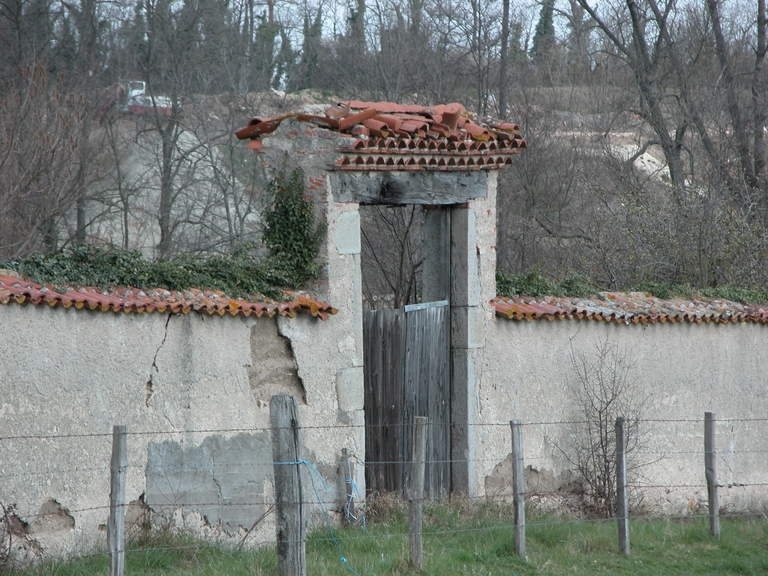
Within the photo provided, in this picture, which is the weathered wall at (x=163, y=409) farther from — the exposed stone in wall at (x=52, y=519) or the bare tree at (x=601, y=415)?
the bare tree at (x=601, y=415)

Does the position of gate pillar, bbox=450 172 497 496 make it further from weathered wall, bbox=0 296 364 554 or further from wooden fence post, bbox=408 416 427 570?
wooden fence post, bbox=408 416 427 570

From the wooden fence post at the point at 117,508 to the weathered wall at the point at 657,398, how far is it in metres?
4.04

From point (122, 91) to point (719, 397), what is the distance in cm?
1508

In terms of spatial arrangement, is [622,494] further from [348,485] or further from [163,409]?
[163,409]

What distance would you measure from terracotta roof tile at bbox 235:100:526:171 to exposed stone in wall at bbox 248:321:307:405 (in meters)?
1.59

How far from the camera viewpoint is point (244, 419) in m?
7.05

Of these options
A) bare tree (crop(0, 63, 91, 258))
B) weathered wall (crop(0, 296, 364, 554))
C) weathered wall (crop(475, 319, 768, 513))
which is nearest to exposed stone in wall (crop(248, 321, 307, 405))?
weathered wall (crop(0, 296, 364, 554))

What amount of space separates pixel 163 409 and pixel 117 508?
64.1 inches

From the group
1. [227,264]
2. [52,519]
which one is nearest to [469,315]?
[227,264]

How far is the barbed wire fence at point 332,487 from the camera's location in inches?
197

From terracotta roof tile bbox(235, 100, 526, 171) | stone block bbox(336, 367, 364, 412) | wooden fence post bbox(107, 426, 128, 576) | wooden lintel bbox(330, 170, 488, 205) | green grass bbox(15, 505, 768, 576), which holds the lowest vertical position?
green grass bbox(15, 505, 768, 576)

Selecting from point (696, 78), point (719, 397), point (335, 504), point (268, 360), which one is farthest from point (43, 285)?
point (696, 78)

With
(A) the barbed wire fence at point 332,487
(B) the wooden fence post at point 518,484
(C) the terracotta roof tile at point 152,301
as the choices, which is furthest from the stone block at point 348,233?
(B) the wooden fence post at point 518,484

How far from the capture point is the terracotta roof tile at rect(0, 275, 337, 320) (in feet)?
19.1
